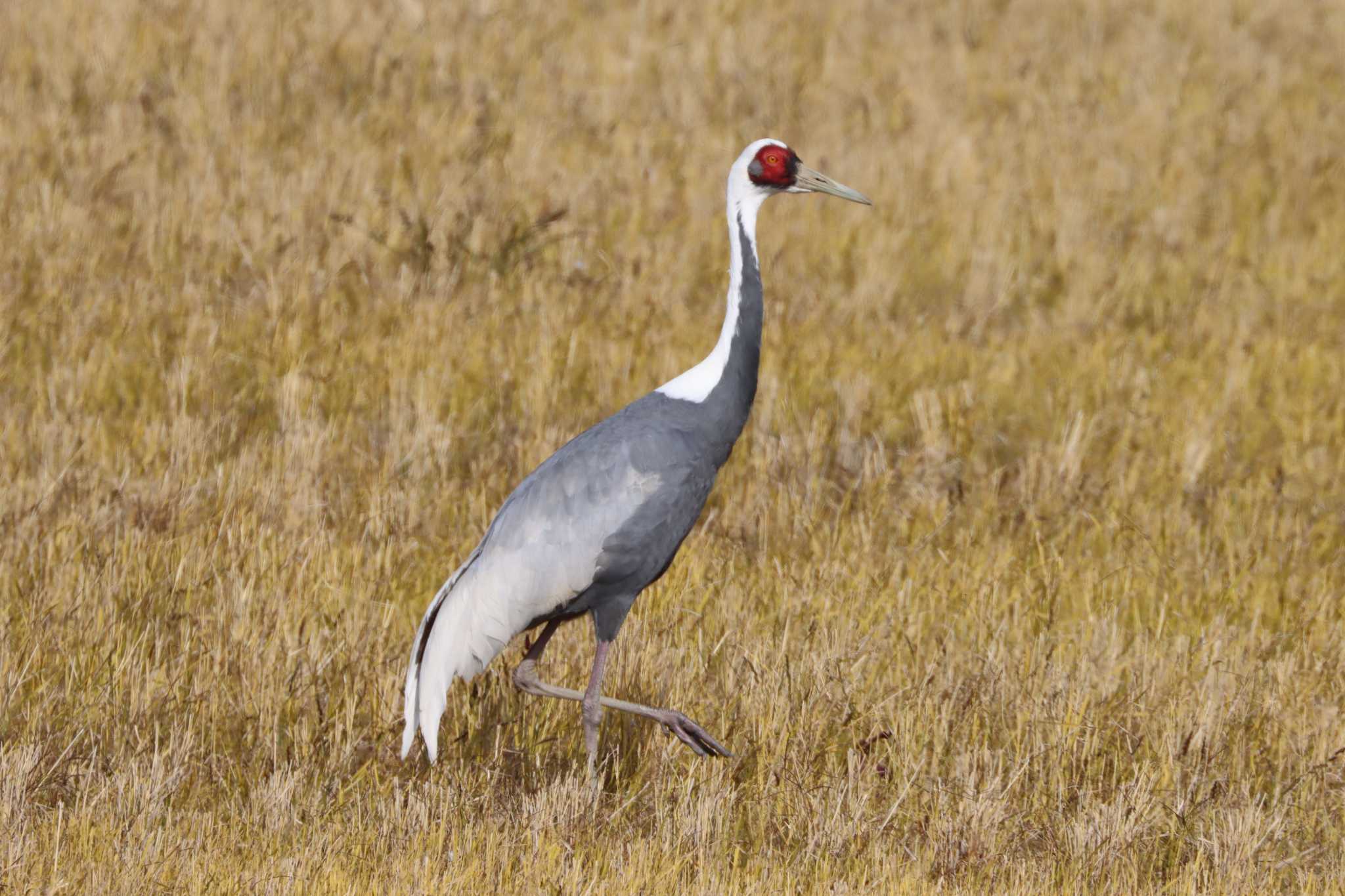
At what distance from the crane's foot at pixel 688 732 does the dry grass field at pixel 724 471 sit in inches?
3.2

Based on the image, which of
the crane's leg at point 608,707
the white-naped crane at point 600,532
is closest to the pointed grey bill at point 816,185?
the white-naped crane at point 600,532

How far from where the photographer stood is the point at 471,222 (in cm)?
894

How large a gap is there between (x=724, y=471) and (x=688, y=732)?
2.25m

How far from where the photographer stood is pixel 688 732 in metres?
4.61

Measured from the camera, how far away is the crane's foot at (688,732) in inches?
180

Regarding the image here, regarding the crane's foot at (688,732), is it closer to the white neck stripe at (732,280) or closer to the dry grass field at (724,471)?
the dry grass field at (724,471)

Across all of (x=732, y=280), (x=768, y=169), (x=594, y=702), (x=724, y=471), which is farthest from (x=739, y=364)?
(x=724, y=471)

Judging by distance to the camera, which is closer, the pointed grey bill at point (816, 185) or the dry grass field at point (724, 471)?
the dry grass field at point (724, 471)

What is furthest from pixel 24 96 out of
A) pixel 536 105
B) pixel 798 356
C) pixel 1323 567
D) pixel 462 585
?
pixel 1323 567

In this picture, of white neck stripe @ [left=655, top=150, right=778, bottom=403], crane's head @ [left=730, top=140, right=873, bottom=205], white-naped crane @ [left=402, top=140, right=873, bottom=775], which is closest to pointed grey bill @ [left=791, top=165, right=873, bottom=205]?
crane's head @ [left=730, top=140, right=873, bottom=205]

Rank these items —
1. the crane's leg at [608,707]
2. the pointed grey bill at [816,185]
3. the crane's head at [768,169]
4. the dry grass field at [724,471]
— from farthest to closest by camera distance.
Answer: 1. the pointed grey bill at [816,185]
2. the crane's head at [768,169]
3. the crane's leg at [608,707]
4. the dry grass field at [724,471]

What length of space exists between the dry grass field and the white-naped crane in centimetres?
30

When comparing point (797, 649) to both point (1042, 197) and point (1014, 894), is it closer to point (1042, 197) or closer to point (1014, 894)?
point (1014, 894)

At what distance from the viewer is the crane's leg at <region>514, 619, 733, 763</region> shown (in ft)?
15.0
